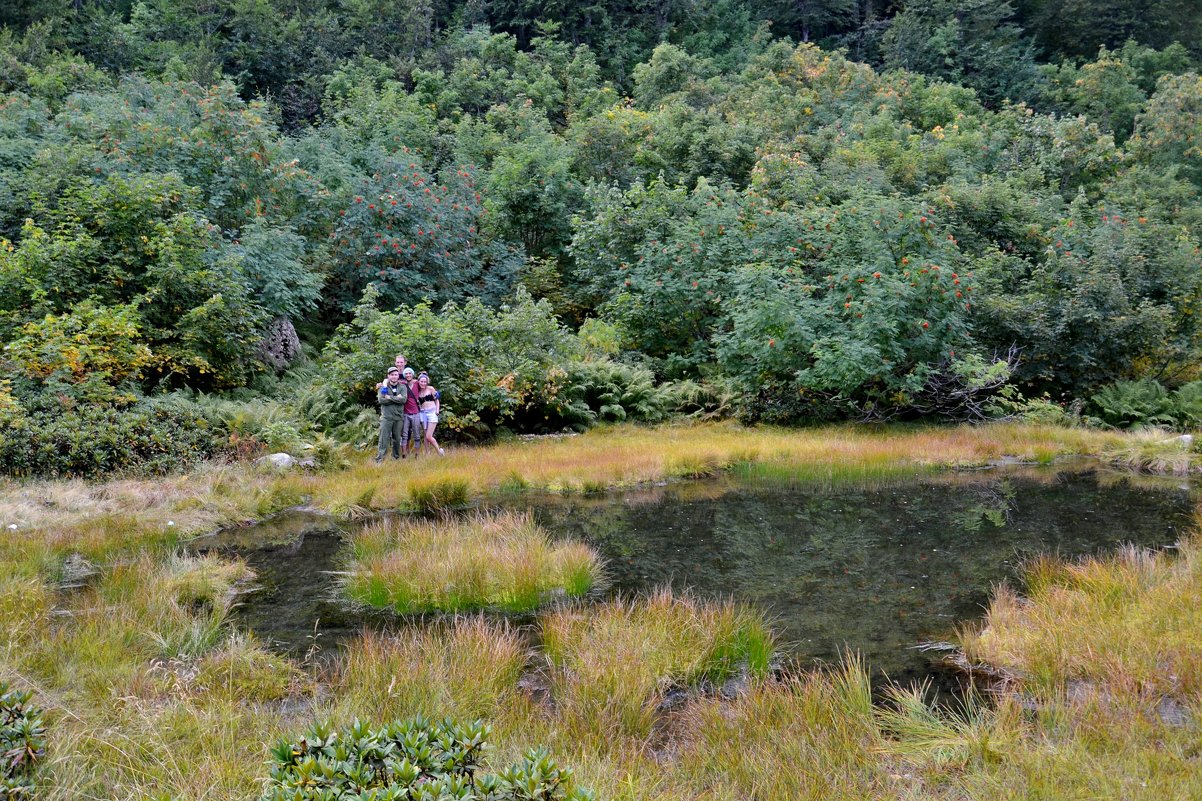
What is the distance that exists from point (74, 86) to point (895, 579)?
1116 inches

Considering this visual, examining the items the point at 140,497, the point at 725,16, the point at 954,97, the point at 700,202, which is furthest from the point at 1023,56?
the point at 140,497

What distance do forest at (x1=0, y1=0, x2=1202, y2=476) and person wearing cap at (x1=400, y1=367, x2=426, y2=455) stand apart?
106 cm

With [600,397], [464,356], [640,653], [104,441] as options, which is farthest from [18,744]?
[600,397]

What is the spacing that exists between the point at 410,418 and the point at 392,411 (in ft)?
2.81

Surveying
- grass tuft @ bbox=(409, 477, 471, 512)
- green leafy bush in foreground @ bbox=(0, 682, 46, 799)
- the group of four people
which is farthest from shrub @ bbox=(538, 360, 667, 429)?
green leafy bush in foreground @ bbox=(0, 682, 46, 799)

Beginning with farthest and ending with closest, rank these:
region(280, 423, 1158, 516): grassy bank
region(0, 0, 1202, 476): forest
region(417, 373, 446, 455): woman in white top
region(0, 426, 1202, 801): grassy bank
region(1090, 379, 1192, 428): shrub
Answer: region(1090, 379, 1192, 428): shrub, region(0, 0, 1202, 476): forest, region(417, 373, 446, 455): woman in white top, region(280, 423, 1158, 516): grassy bank, region(0, 426, 1202, 801): grassy bank

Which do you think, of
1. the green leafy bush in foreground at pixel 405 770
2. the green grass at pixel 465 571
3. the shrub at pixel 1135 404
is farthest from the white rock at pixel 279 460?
the shrub at pixel 1135 404

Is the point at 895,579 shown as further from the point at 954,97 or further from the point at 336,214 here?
the point at 954,97

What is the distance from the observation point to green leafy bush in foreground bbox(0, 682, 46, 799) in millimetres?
3637

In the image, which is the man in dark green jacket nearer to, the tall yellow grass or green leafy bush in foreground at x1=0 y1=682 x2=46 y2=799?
the tall yellow grass

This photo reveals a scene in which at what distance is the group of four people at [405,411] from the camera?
14055 mm

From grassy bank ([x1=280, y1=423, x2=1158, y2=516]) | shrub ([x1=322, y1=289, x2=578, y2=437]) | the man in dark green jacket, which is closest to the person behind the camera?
grassy bank ([x1=280, y1=423, x2=1158, y2=516])

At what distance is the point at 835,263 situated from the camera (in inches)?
751

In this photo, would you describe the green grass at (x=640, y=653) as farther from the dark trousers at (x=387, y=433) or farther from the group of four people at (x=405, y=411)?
the dark trousers at (x=387, y=433)
